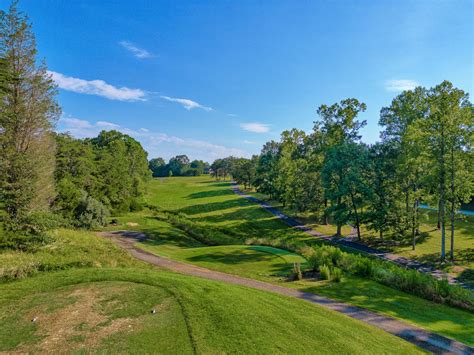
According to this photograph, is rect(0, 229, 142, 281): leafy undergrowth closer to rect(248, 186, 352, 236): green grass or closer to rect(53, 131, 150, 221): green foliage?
rect(53, 131, 150, 221): green foliage

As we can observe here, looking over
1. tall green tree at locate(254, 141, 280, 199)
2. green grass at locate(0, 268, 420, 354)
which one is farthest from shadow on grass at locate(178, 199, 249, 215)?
green grass at locate(0, 268, 420, 354)

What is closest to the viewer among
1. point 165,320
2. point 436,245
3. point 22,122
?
point 165,320

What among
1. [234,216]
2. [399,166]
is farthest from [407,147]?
[234,216]

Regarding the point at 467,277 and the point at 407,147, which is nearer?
the point at 467,277

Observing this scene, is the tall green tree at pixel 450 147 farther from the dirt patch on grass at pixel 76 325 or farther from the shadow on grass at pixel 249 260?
the dirt patch on grass at pixel 76 325

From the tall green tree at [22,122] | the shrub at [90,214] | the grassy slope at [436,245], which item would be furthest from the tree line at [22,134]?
the grassy slope at [436,245]

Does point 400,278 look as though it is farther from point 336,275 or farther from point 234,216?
point 234,216

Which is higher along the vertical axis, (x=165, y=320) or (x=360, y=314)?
(x=165, y=320)
